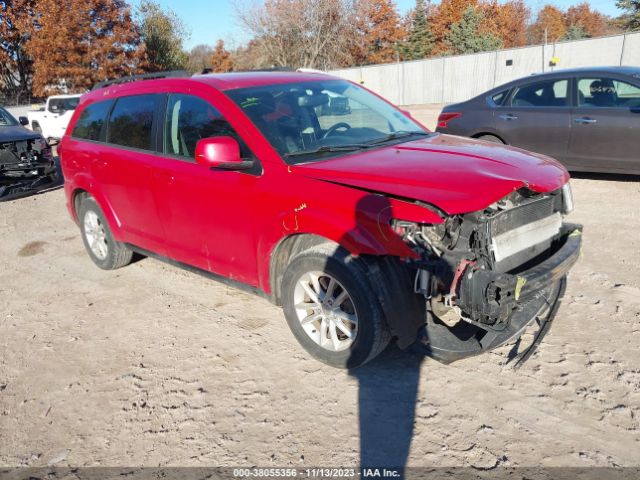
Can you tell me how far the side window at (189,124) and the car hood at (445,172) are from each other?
880mm

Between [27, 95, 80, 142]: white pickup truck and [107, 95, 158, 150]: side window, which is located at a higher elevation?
[107, 95, 158, 150]: side window

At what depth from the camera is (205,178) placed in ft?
13.3

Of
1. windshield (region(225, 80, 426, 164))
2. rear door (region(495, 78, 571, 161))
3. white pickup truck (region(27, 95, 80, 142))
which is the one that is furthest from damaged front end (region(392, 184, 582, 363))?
white pickup truck (region(27, 95, 80, 142))

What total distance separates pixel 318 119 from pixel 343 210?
1.20 m

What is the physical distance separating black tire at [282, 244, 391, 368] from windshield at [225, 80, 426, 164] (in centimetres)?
70

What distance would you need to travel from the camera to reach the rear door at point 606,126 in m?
7.04

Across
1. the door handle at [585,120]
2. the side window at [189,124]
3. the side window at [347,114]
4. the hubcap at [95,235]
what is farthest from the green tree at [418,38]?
the side window at [189,124]

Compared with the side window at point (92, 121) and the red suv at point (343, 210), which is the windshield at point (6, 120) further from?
the red suv at point (343, 210)

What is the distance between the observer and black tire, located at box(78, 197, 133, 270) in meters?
5.54

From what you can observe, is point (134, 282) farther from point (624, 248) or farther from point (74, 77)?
point (74, 77)

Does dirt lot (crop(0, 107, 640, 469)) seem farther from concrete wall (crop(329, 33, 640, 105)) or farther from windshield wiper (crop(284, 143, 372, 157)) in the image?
concrete wall (crop(329, 33, 640, 105))

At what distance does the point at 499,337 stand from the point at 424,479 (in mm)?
941

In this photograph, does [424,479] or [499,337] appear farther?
[499,337]

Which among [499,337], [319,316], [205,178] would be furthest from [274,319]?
[499,337]
